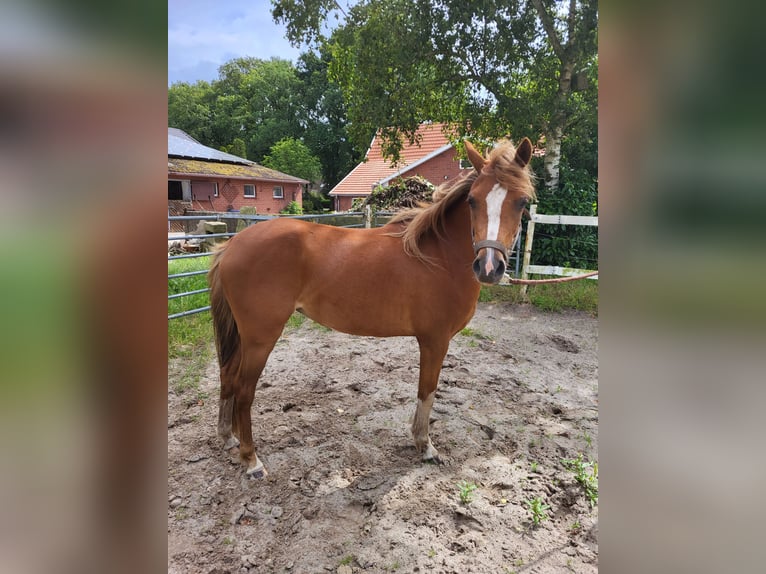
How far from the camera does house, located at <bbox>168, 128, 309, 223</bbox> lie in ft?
60.2

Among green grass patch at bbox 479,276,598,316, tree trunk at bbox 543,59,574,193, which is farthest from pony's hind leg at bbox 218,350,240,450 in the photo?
tree trunk at bbox 543,59,574,193

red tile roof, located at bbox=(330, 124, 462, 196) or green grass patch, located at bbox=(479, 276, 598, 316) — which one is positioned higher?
red tile roof, located at bbox=(330, 124, 462, 196)

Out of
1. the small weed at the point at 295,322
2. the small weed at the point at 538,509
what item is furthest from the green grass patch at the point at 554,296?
the small weed at the point at 538,509

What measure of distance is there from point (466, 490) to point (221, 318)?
6.15 feet

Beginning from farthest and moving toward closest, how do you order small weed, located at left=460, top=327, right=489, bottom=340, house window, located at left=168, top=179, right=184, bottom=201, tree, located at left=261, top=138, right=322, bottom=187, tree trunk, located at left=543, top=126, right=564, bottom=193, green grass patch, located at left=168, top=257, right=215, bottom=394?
1. tree, located at left=261, top=138, right=322, bottom=187
2. house window, located at left=168, top=179, right=184, bottom=201
3. tree trunk, located at left=543, top=126, right=564, bottom=193
4. small weed, located at left=460, top=327, right=489, bottom=340
5. green grass patch, located at left=168, top=257, right=215, bottom=394

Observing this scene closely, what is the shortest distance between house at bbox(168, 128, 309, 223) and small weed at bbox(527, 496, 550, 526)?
17781 mm

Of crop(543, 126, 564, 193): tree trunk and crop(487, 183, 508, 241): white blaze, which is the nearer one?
crop(487, 183, 508, 241): white blaze

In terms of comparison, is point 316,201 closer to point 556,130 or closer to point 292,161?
point 292,161

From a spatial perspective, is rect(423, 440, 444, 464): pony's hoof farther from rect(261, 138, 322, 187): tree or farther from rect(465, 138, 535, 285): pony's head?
rect(261, 138, 322, 187): tree

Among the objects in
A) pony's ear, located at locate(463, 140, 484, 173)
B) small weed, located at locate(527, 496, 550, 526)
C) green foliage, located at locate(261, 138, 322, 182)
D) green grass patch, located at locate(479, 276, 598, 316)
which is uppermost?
green foliage, located at locate(261, 138, 322, 182)

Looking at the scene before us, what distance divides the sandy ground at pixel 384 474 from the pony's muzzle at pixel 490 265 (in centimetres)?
127

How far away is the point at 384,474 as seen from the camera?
2477 mm
